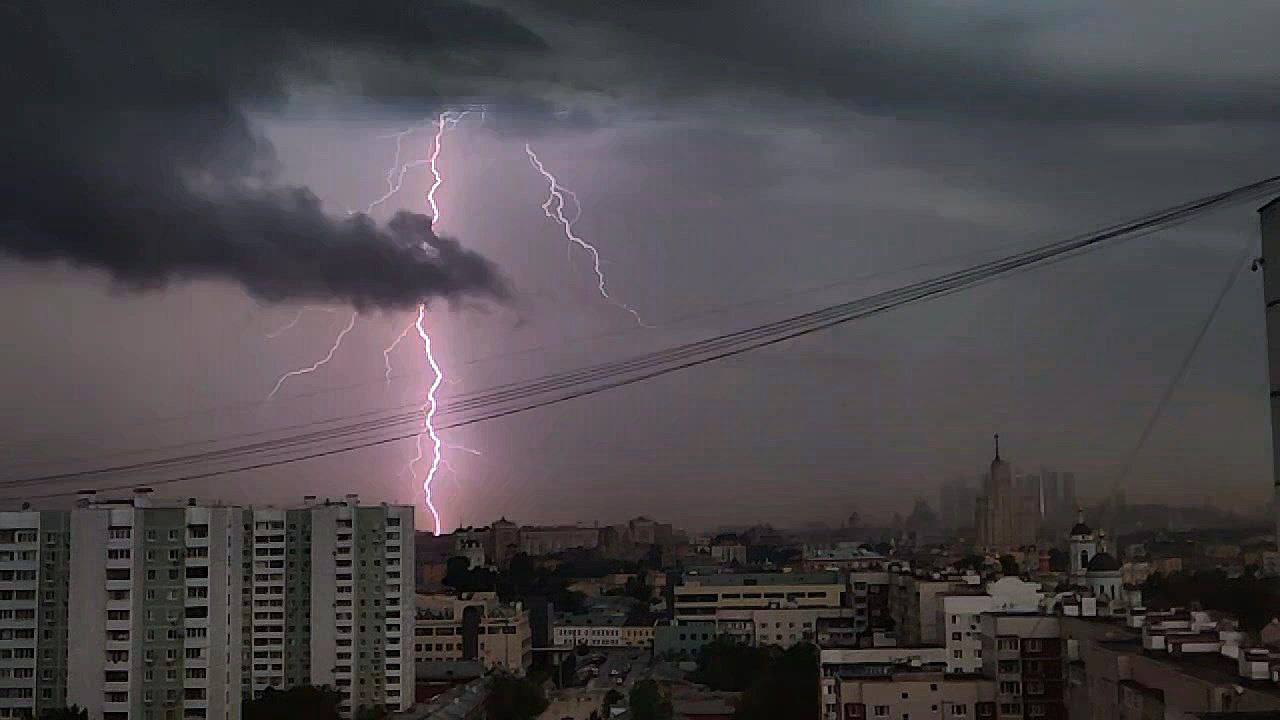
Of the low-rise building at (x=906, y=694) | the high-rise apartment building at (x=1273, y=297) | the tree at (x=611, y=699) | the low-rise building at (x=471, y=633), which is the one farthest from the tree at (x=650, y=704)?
the high-rise apartment building at (x=1273, y=297)

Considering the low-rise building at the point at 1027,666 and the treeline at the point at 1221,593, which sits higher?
the treeline at the point at 1221,593

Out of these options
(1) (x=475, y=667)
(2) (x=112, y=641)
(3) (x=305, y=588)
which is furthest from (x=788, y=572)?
(2) (x=112, y=641)

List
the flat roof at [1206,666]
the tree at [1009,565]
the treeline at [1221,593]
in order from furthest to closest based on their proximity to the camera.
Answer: the tree at [1009,565] < the treeline at [1221,593] < the flat roof at [1206,666]

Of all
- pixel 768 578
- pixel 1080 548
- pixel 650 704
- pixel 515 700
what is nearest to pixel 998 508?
pixel 1080 548

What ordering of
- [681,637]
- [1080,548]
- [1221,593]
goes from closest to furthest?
1. [1221,593]
2. [1080,548]
3. [681,637]

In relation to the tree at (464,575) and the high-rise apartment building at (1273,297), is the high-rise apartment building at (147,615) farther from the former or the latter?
the high-rise apartment building at (1273,297)

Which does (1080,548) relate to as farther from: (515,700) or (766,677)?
(515,700)

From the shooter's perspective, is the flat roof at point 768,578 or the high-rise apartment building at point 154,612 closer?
the high-rise apartment building at point 154,612
